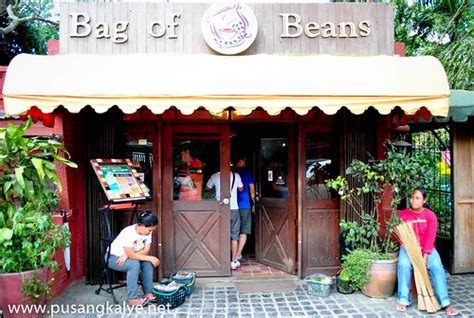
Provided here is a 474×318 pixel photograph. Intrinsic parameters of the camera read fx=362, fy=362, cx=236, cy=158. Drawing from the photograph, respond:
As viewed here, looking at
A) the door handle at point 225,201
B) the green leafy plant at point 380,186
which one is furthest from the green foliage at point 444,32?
the door handle at point 225,201

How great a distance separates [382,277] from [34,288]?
404 centimetres

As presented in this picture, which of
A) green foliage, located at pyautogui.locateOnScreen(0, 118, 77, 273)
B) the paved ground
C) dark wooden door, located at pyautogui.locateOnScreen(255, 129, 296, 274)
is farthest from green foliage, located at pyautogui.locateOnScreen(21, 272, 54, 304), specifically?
dark wooden door, located at pyautogui.locateOnScreen(255, 129, 296, 274)

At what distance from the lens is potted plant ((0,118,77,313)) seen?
3.74m

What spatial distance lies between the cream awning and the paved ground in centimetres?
237

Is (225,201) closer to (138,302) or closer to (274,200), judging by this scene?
(274,200)

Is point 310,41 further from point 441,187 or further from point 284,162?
point 441,187

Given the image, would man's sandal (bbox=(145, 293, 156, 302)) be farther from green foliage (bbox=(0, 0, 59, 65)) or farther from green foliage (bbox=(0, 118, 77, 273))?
green foliage (bbox=(0, 0, 59, 65))

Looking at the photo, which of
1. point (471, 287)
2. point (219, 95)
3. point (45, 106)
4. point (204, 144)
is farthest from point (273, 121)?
point (471, 287)

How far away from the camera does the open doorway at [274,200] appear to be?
5648mm

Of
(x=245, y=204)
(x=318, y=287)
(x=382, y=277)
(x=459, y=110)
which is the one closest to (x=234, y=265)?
(x=245, y=204)

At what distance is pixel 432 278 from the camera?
14.4 ft

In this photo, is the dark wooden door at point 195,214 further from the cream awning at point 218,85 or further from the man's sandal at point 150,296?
the cream awning at point 218,85

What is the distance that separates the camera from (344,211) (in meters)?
5.41

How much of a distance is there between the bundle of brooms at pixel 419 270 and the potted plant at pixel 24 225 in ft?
13.2
